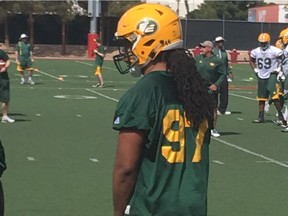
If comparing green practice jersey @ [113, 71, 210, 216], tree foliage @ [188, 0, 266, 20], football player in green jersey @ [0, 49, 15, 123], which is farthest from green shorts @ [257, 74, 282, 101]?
tree foliage @ [188, 0, 266, 20]

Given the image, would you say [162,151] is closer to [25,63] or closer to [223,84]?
[223,84]

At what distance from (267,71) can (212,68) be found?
10.8 feet

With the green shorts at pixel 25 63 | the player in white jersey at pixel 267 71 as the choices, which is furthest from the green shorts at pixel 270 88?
the green shorts at pixel 25 63

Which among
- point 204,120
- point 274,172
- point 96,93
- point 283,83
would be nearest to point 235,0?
point 96,93

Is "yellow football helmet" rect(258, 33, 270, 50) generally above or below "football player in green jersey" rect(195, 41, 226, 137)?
above

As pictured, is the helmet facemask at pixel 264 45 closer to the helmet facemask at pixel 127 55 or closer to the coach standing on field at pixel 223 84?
the coach standing on field at pixel 223 84

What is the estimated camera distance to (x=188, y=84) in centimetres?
396

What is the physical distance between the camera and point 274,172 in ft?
36.7

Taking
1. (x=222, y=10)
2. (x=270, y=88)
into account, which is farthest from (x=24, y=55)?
(x=222, y=10)

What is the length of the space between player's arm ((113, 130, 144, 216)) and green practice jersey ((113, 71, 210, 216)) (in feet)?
0.14

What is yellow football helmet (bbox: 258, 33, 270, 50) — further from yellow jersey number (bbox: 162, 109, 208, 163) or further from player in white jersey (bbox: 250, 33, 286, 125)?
yellow jersey number (bbox: 162, 109, 208, 163)

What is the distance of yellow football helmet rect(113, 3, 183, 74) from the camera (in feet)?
13.0

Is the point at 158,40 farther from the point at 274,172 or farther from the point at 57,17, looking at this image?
the point at 57,17

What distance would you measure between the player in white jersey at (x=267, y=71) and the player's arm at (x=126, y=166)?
13798 mm
